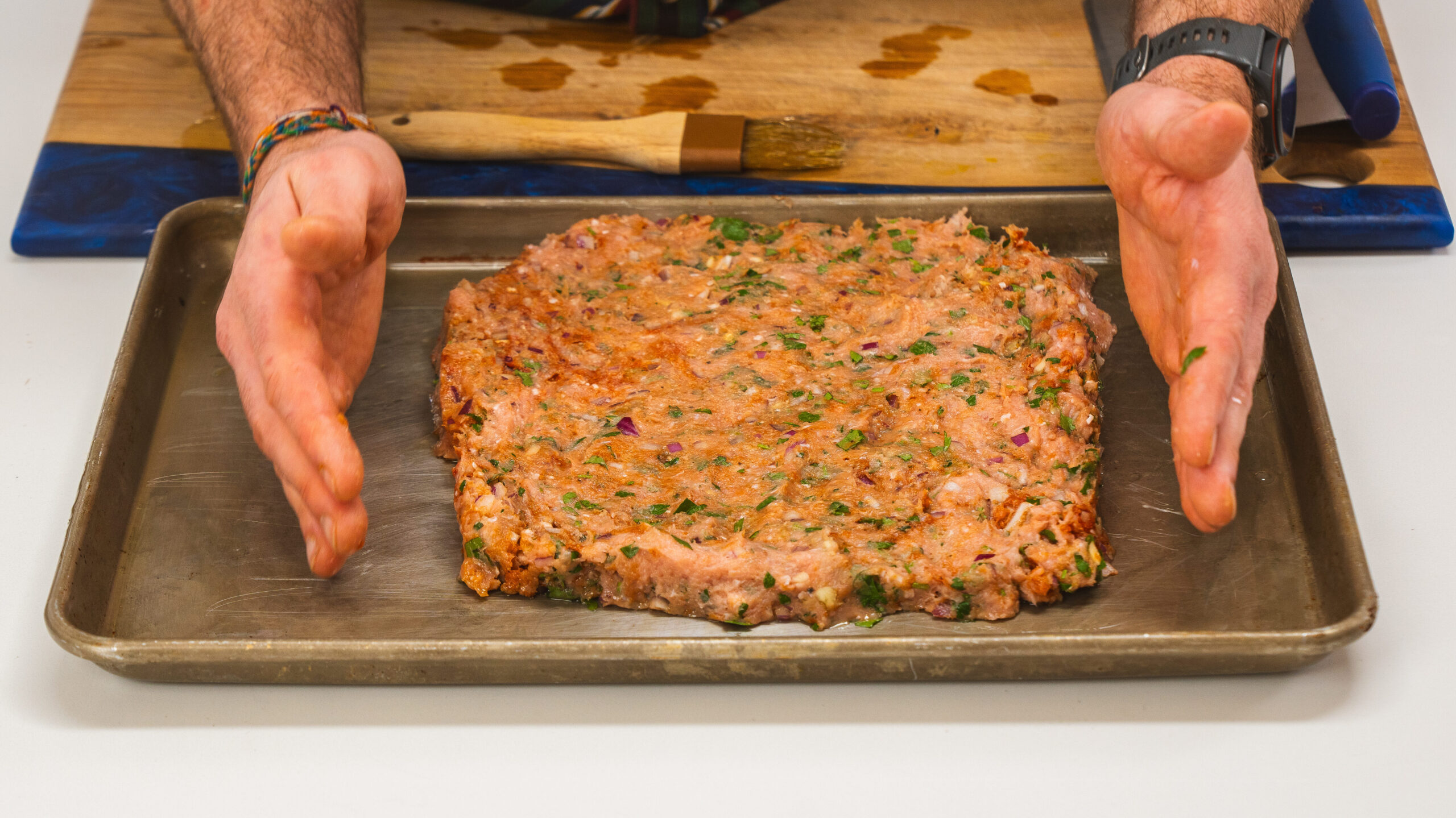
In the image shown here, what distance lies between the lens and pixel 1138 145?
6.84 feet

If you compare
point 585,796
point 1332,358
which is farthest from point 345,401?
point 1332,358

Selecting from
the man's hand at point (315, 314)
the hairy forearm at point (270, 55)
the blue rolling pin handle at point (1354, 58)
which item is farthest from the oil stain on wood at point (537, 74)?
the blue rolling pin handle at point (1354, 58)

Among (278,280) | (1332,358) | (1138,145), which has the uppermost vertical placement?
(1138,145)

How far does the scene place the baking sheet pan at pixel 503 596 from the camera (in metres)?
1.89

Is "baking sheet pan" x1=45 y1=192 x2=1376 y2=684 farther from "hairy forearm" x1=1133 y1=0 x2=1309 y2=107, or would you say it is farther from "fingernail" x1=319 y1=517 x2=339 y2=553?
"hairy forearm" x1=1133 y1=0 x2=1309 y2=107

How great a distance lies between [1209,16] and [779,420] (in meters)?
1.24

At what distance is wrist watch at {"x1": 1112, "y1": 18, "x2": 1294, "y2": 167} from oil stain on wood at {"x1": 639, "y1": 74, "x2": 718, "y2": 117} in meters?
1.16

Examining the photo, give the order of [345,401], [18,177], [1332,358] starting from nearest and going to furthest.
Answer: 1. [345,401]
2. [1332,358]
3. [18,177]

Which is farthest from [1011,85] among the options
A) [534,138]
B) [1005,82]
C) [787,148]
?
[534,138]

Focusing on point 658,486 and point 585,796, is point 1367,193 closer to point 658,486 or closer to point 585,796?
point 658,486

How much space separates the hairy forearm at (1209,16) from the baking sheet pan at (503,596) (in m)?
0.33

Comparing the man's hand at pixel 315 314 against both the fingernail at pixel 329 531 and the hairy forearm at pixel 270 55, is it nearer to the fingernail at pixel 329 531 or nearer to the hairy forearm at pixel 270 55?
the fingernail at pixel 329 531

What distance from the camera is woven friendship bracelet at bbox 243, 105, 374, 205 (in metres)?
2.37

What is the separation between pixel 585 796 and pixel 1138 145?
142 centimetres
